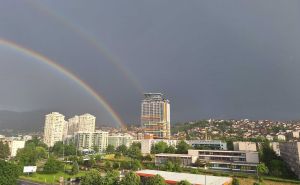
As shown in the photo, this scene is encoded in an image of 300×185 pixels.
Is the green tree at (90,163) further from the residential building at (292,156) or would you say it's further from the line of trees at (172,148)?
the residential building at (292,156)

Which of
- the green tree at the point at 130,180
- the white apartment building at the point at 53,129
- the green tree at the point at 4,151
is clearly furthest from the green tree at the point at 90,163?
the white apartment building at the point at 53,129

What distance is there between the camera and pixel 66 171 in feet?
119

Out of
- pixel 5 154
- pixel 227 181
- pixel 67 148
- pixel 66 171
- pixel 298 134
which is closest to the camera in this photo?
pixel 227 181

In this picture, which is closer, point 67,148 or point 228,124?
point 67,148

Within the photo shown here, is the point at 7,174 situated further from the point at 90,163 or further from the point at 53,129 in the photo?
the point at 53,129

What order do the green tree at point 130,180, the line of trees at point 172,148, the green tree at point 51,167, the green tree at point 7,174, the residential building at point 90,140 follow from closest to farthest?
the green tree at point 130,180
the green tree at point 7,174
the green tree at point 51,167
the line of trees at point 172,148
the residential building at point 90,140

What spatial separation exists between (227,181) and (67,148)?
168 ft

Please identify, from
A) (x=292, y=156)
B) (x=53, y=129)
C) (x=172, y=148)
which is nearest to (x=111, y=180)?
(x=292, y=156)

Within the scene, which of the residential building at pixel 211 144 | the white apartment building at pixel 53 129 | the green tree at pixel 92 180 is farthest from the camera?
the white apartment building at pixel 53 129

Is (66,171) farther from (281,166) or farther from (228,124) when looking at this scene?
(228,124)

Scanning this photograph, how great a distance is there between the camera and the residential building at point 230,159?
3783 centimetres

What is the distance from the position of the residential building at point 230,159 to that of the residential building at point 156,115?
4319 centimetres

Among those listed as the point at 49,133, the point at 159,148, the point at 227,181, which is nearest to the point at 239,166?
the point at 227,181

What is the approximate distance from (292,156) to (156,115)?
62.9 meters
